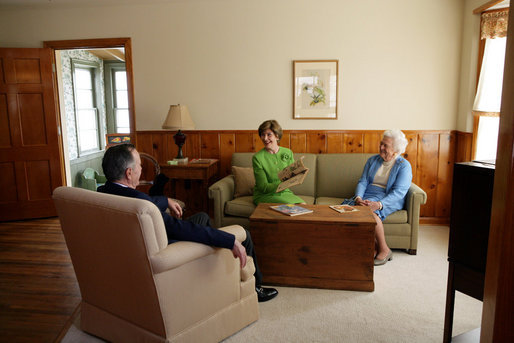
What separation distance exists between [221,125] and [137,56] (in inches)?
49.4

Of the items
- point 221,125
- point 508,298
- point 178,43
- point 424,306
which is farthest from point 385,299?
point 178,43

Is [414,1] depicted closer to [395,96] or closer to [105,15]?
[395,96]

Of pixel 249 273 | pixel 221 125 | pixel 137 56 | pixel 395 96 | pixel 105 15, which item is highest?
pixel 105 15

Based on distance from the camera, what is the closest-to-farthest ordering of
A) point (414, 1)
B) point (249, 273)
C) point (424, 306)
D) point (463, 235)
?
1. point (463, 235)
2. point (249, 273)
3. point (424, 306)
4. point (414, 1)

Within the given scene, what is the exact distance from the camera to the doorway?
20.5 ft

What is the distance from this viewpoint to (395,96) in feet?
14.3

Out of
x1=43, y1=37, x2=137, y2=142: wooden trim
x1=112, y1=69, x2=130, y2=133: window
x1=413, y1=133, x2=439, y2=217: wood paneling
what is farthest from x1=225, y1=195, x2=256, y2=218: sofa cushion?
x1=112, y1=69, x2=130, y2=133: window

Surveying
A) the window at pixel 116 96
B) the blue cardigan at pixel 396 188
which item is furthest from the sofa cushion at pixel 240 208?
the window at pixel 116 96

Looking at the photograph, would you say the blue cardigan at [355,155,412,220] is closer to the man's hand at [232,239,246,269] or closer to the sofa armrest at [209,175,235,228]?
the sofa armrest at [209,175,235,228]

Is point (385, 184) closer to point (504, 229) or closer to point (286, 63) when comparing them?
point (286, 63)

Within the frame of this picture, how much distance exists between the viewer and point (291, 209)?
9.92ft

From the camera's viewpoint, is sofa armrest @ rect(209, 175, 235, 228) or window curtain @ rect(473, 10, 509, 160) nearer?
window curtain @ rect(473, 10, 509, 160)

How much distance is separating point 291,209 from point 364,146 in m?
1.79

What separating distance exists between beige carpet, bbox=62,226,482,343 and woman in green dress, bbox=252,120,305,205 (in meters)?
0.89
